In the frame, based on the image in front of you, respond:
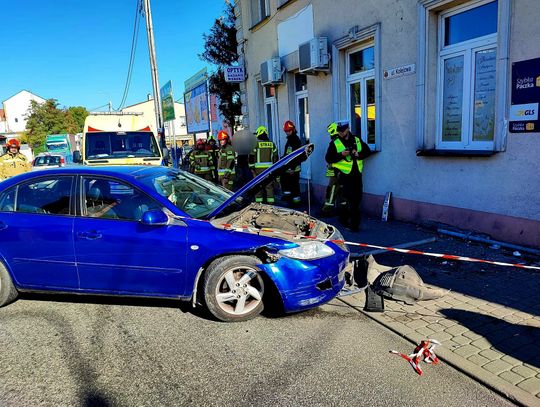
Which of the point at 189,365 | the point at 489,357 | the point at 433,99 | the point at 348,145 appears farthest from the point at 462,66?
the point at 189,365

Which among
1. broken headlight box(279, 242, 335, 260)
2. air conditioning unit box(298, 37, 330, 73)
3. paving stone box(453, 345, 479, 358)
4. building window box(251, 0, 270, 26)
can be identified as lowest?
paving stone box(453, 345, 479, 358)

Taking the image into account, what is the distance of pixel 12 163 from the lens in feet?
31.1

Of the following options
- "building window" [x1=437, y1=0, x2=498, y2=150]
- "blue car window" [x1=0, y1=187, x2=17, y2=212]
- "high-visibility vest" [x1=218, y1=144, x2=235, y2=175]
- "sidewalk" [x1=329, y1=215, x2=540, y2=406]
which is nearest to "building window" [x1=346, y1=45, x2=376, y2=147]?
"building window" [x1=437, y1=0, x2=498, y2=150]

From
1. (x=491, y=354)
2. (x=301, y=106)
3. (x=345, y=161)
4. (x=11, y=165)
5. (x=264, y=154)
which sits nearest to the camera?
(x=491, y=354)

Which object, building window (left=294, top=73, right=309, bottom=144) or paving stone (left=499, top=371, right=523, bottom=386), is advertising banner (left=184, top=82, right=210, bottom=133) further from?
paving stone (left=499, top=371, right=523, bottom=386)

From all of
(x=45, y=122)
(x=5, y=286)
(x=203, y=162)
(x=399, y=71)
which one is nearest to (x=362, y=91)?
(x=399, y=71)

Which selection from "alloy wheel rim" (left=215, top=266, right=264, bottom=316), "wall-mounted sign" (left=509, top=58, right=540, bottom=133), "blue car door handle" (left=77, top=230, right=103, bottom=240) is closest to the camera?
"alloy wheel rim" (left=215, top=266, right=264, bottom=316)

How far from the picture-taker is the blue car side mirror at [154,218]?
12.7 feet

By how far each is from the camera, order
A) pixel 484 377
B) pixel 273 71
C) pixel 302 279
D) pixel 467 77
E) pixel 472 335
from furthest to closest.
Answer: pixel 273 71, pixel 467 77, pixel 302 279, pixel 472 335, pixel 484 377

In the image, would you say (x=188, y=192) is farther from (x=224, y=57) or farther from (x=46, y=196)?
(x=224, y=57)

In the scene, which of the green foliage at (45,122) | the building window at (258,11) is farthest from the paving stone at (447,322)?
the green foliage at (45,122)

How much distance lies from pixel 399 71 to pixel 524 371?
543 centimetres

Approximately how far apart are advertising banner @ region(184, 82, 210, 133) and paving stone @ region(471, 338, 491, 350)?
645 inches

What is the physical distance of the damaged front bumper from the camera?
374 cm
